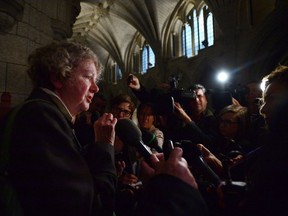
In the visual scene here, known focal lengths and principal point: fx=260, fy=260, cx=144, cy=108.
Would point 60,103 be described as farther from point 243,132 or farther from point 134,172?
point 243,132

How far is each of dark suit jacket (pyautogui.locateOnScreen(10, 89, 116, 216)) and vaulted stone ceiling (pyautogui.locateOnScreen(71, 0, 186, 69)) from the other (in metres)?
13.4

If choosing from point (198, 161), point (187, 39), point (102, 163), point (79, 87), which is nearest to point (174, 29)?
point (187, 39)

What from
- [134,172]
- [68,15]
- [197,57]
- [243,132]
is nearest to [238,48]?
[197,57]

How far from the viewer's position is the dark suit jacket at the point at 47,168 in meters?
1.01

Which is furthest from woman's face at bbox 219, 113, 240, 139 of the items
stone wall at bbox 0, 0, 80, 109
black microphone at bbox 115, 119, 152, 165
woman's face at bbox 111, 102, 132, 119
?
stone wall at bbox 0, 0, 80, 109

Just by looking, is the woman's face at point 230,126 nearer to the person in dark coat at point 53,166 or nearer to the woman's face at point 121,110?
the woman's face at point 121,110

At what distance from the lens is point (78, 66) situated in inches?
58.8

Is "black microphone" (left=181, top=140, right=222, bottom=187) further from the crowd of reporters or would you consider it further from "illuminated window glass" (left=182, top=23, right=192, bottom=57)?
"illuminated window glass" (left=182, top=23, right=192, bottom=57)

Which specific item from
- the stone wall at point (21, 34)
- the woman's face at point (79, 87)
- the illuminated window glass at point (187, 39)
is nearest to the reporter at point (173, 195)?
the woman's face at point (79, 87)

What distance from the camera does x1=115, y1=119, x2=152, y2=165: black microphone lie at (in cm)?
107

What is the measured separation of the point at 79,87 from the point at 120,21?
52.2ft

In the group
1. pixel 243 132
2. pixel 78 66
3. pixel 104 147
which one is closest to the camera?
pixel 104 147

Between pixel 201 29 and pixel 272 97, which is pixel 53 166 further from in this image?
pixel 201 29

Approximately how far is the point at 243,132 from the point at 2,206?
2182mm
